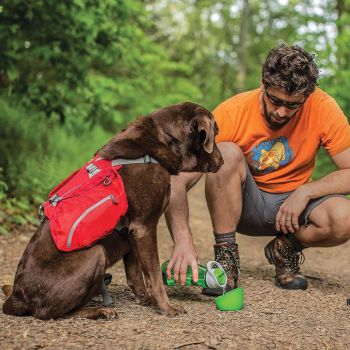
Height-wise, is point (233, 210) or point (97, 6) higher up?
point (97, 6)

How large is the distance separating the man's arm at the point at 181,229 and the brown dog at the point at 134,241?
0.85 ft

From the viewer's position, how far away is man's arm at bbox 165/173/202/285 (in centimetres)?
364

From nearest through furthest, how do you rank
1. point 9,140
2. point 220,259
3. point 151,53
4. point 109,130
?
point 220,259, point 9,140, point 151,53, point 109,130

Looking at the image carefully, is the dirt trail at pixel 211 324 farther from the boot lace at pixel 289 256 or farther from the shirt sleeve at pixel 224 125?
the shirt sleeve at pixel 224 125

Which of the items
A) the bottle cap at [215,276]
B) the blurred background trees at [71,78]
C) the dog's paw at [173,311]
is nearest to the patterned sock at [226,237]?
the bottle cap at [215,276]

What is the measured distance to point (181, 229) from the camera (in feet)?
12.7

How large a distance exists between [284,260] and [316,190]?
0.73 meters

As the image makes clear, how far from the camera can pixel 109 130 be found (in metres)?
14.9

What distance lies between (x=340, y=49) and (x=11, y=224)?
641cm

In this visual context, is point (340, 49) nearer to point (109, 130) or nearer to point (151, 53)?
point (151, 53)

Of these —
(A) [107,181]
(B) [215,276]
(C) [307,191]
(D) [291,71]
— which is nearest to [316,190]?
(C) [307,191]

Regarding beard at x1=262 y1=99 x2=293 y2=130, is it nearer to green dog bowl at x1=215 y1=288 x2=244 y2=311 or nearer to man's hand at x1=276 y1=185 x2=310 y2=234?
man's hand at x1=276 y1=185 x2=310 y2=234

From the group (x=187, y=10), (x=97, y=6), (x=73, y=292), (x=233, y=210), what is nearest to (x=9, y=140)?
(x=97, y=6)

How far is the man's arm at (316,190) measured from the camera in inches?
165
